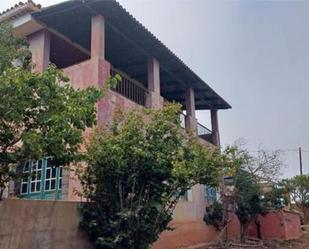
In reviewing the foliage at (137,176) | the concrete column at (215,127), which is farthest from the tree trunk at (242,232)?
the foliage at (137,176)

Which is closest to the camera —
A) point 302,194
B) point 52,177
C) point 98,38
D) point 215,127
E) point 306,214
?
point 52,177

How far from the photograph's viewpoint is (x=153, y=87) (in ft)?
51.1

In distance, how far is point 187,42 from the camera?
1547cm

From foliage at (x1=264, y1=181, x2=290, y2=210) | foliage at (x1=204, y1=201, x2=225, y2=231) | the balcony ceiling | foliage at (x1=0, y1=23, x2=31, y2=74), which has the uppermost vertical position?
the balcony ceiling

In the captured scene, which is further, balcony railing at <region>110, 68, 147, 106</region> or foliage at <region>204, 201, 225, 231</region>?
foliage at <region>204, 201, 225, 231</region>

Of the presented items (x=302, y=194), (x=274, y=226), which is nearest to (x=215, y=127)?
(x=274, y=226)

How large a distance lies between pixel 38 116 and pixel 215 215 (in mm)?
13729

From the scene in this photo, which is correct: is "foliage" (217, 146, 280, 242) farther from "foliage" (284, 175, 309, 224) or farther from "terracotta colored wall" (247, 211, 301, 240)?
"foliage" (284, 175, 309, 224)

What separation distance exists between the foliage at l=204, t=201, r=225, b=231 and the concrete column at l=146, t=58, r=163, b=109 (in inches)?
238

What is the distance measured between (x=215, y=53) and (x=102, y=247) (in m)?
10.2

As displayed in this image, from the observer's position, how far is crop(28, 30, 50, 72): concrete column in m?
12.9

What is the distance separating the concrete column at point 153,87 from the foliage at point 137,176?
515 centimetres

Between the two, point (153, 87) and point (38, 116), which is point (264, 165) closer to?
point (153, 87)

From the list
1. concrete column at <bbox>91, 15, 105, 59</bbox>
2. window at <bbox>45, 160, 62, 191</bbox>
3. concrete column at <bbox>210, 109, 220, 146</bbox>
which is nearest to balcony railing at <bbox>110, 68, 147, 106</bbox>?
concrete column at <bbox>91, 15, 105, 59</bbox>
